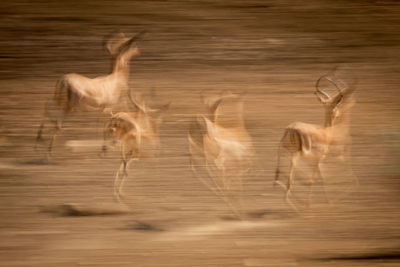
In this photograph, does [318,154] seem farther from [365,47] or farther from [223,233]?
[365,47]

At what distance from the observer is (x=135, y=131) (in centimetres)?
370

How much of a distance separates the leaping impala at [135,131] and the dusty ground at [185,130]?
0.44 m

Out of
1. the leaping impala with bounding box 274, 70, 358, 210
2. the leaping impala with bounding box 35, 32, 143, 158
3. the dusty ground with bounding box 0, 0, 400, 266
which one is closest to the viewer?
the leaping impala with bounding box 274, 70, 358, 210

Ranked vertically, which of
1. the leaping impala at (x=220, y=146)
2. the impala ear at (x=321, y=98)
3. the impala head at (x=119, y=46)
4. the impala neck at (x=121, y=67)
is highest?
the impala head at (x=119, y=46)

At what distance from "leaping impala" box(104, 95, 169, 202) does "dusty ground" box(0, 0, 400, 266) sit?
0.44m

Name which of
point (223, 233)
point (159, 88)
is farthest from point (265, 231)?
point (159, 88)

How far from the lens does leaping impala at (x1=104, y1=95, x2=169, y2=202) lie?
371 centimetres

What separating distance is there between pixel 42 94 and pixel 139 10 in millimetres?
2477

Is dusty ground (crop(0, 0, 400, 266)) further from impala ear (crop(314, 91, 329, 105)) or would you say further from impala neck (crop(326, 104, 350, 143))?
impala ear (crop(314, 91, 329, 105))

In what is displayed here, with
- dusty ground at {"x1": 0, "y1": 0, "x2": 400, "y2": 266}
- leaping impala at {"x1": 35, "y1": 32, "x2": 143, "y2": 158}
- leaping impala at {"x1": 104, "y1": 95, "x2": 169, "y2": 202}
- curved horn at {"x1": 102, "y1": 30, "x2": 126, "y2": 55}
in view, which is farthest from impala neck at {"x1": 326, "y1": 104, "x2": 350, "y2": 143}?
curved horn at {"x1": 102, "y1": 30, "x2": 126, "y2": 55}

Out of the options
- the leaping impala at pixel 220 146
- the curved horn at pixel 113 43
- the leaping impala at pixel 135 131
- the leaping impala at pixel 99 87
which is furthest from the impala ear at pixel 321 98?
the curved horn at pixel 113 43

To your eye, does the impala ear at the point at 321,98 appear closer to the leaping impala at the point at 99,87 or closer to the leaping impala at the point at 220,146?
the leaping impala at the point at 220,146

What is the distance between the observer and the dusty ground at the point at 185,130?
3.64 metres

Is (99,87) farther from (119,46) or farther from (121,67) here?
(119,46)
